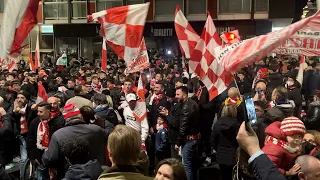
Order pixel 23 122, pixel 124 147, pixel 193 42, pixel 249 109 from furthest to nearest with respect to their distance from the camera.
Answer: pixel 193 42, pixel 23 122, pixel 124 147, pixel 249 109

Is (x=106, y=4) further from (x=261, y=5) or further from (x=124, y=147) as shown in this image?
(x=124, y=147)

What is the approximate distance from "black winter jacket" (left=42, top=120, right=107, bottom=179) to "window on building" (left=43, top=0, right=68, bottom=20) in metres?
26.0

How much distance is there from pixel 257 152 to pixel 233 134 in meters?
3.72

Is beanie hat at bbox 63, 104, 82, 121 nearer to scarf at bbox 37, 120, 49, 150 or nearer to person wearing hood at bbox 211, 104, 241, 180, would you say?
scarf at bbox 37, 120, 49, 150

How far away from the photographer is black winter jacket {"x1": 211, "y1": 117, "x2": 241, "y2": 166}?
5969 mm

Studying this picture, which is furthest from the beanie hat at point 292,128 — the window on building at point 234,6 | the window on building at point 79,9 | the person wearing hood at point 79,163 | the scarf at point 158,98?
the window on building at point 79,9

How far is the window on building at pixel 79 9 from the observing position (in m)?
29.8

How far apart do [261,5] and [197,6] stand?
13.1 ft

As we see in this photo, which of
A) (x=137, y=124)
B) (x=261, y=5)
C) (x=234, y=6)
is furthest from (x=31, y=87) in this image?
(x=261, y=5)

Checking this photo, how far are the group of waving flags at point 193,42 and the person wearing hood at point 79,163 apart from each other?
1430mm

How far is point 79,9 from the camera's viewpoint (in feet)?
98.2

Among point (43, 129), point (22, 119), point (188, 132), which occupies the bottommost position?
point (188, 132)

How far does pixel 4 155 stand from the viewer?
266 inches

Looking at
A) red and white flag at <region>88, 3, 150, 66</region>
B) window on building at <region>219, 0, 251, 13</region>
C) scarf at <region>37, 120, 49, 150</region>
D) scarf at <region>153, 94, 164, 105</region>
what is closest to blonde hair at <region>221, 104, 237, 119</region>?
scarf at <region>153, 94, 164, 105</region>
